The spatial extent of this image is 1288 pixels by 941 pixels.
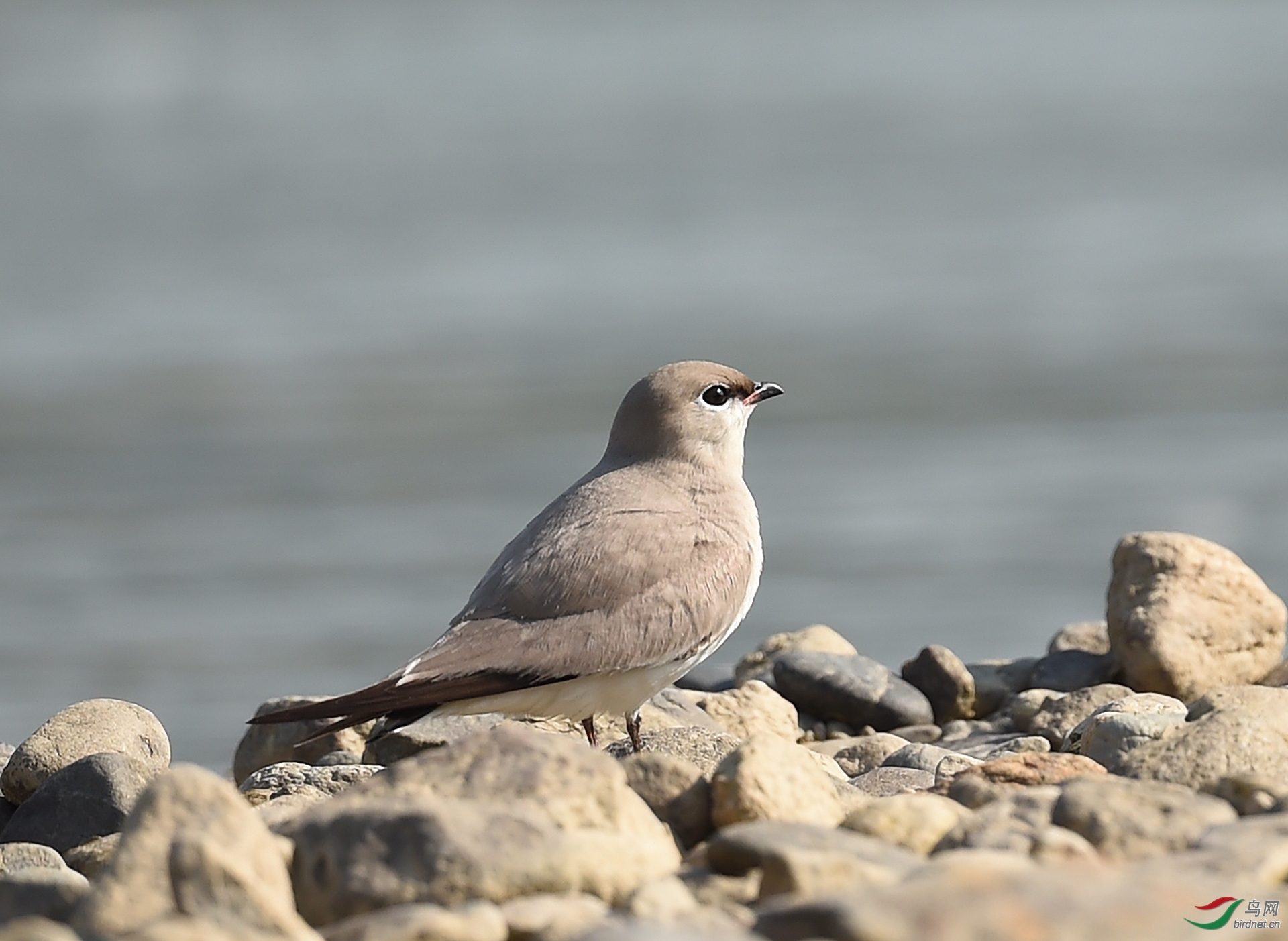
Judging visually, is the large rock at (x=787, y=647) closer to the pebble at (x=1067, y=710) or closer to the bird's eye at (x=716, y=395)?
the pebble at (x=1067, y=710)

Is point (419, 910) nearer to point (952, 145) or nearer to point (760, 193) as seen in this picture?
point (760, 193)

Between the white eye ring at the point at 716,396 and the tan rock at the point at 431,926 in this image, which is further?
the white eye ring at the point at 716,396

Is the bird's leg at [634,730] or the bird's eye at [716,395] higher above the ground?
the bird's eye at [716,395]

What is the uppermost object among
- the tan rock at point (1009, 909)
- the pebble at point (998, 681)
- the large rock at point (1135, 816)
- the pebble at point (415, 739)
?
the tan rock at point (1009, 909)

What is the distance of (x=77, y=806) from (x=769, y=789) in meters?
2.58

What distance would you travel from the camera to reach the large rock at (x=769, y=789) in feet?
15.0

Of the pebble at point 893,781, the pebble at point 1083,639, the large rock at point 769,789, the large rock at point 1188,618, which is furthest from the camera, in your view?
the pebble at point 1083,639

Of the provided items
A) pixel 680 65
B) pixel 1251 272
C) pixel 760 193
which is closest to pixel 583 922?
pixel 1251 272

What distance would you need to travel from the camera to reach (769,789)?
15.1 feet

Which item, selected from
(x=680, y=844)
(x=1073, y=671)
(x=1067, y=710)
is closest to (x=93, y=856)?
(x=680, y=844)

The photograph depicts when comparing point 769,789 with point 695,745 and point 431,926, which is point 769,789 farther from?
point 695,745

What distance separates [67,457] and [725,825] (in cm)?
1374

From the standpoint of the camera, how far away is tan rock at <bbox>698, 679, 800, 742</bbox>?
7.27 meters

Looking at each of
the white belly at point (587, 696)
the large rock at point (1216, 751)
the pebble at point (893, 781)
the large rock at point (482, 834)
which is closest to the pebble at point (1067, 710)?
the pebble at point (893, 781)
